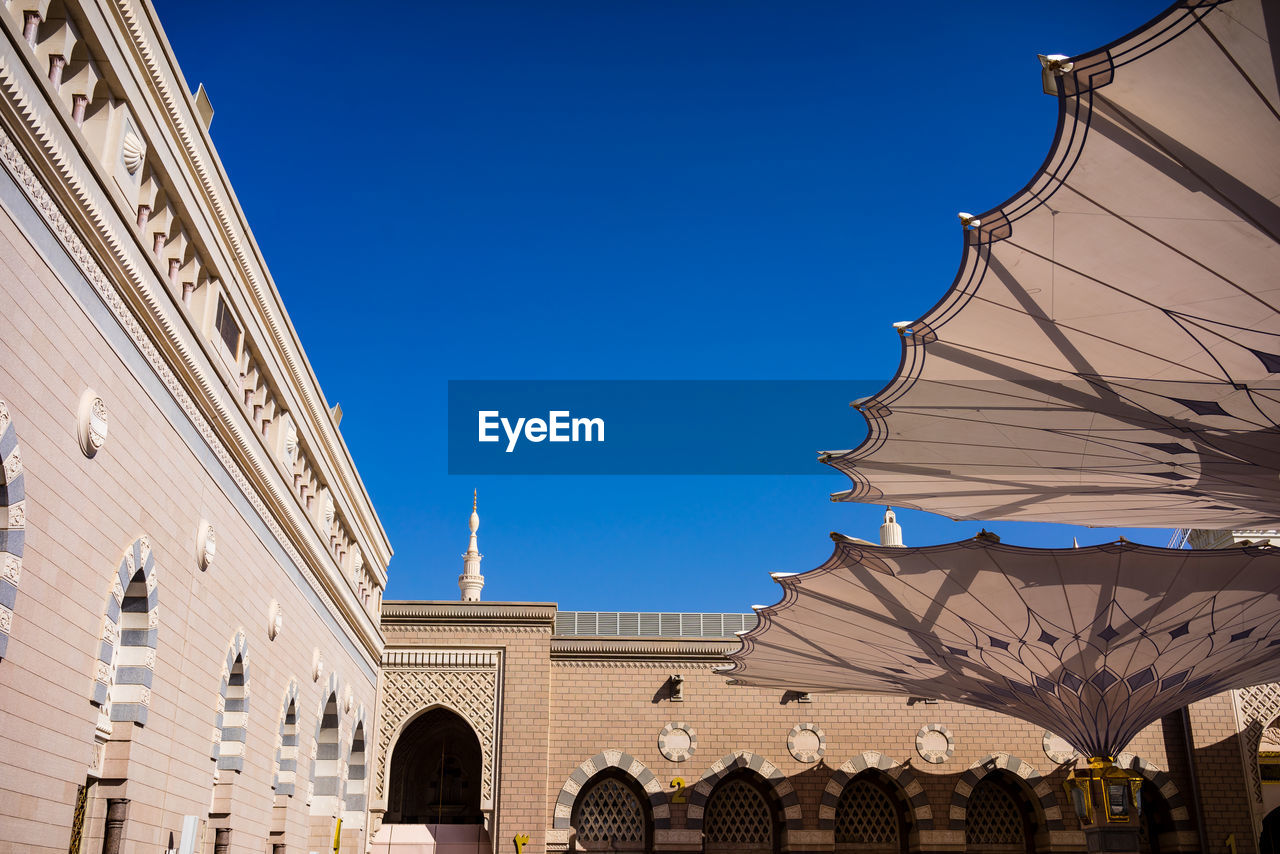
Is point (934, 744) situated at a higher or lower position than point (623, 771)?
higher

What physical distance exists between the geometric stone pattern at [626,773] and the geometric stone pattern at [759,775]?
0.61m

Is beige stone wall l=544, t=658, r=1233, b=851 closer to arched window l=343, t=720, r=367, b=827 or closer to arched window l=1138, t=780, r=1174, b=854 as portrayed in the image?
arched window l=1138, t=780, r=1174, b=854

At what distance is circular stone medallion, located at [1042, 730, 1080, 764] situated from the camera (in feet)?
82.8

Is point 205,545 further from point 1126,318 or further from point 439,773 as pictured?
point 439,773

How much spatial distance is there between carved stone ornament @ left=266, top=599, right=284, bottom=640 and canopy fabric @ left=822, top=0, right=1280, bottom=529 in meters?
7.89

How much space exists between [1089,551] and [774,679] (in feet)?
26.2

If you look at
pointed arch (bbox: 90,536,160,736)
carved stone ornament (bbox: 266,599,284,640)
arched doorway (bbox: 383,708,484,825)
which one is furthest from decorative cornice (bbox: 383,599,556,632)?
pointed arch (bbox: 90,536,160,736)

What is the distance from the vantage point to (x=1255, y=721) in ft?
82.7

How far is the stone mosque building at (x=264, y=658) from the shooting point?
8805 millimetres

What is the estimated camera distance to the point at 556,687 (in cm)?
2545

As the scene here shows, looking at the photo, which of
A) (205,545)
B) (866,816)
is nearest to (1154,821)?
(866,816)

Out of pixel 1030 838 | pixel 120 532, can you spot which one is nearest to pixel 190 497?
pixel 120 532

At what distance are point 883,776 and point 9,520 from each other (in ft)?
68.9

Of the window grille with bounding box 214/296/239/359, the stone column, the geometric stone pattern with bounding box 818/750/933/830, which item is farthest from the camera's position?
the geometric stone pattern with bounding box 818/750/933/830
